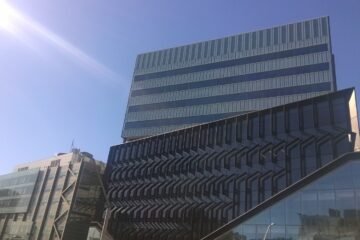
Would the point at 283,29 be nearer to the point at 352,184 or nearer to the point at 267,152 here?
the point at 267,152

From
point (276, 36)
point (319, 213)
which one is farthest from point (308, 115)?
point (276, 36)

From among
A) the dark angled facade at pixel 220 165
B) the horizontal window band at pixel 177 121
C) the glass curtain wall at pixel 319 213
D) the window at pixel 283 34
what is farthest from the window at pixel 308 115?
the window at pixel 283 34

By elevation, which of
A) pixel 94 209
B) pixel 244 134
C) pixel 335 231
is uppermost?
pixel 244 134

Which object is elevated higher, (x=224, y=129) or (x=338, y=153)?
(x=224, y=129)

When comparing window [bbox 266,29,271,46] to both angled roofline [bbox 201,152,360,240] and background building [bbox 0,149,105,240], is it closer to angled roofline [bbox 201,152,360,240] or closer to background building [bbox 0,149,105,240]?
background building [bbox 0,149,105,240]

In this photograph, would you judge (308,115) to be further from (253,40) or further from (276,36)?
(253,40)

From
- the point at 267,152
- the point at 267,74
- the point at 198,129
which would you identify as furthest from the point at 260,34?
the point at 267,152

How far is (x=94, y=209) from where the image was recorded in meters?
92.9

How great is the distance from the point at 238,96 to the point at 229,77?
20.9ft

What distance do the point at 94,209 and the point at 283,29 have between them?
6092cm

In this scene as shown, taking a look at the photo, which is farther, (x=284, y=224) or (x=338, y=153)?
(x=338, y=153)

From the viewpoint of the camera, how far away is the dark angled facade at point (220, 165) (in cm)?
5362

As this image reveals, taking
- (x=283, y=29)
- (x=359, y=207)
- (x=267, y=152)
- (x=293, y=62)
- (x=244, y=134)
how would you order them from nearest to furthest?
(x=359, y=207) < (x=267, y=152) < (x=244, y=134) < (x=293, y=62) < (x=283, y=29)

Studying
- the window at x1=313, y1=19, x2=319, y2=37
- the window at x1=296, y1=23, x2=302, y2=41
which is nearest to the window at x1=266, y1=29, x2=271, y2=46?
the window at x1=296, y1=23, x2=302, y2=41
